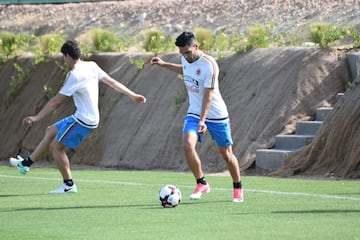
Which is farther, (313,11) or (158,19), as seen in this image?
(158,19)

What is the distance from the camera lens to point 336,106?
68.9ft

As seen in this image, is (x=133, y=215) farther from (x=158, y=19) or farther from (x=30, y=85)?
(x=158, y=19)

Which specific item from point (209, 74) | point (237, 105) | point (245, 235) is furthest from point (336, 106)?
point (245, 235)

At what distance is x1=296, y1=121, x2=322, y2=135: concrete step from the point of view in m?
22.0

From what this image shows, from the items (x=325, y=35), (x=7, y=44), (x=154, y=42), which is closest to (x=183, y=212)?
(x=325, y=35)

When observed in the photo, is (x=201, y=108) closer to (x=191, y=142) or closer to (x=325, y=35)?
(x=191, y=142)

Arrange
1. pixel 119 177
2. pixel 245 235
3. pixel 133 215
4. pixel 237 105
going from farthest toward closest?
pixel 237 105
pixel 119 177
pixel 133 215
pixel 245 235

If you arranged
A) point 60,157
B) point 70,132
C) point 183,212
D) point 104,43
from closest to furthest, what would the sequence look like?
1. point 183,212
2. point 70,132
3. point 60,157
4. point 104,43

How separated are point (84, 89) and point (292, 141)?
21.8ft

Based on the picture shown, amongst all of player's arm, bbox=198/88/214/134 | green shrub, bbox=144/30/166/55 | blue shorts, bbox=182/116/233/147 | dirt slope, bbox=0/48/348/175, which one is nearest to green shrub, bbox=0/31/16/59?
dirt slope, bbox=0/48/348/175

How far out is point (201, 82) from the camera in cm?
1473

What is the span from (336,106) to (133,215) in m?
8.64

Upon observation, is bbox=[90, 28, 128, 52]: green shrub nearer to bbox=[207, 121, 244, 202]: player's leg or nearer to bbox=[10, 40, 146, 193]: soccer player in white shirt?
bbox=[10, 40, 146, 193]: soccer player in white shirt

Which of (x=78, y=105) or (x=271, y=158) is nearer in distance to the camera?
(x=78, y=105)
